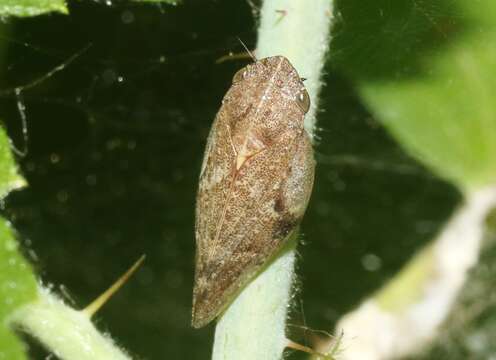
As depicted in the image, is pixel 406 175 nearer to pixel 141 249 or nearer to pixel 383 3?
pixel 141 249

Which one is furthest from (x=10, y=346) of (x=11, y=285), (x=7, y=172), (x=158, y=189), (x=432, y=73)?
(x=158, y=189)

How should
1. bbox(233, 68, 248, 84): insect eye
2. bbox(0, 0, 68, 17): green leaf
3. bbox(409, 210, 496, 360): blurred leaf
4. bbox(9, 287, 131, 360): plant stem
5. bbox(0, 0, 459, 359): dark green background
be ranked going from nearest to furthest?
bbox(9, 287, 131, 360): plant stem
bbox(0, 0, 68, 17): green leaf
bbox(233, 68, 248, 84): insect eye
bbox(409, 210, 496, 360): blurred leaf
bbox(0, 0, 459, 359): dark green background

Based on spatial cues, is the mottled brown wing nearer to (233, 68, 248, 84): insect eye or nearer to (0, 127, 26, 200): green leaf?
(233, 68, 248, 84): insect eye

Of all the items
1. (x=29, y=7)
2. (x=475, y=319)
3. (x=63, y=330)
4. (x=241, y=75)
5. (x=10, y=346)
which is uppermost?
(x=29, y=7)

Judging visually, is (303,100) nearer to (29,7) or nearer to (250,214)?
(250,214)

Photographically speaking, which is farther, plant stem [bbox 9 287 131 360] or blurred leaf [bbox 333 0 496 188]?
blurred leaf [bbox 333 0 496 188]

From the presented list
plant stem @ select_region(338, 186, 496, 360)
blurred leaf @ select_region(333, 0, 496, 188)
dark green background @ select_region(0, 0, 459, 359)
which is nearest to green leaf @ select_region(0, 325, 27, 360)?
dark green background @ select_region(0, 0, 459, 359)

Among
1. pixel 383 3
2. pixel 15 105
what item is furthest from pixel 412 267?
pixel 15 105
